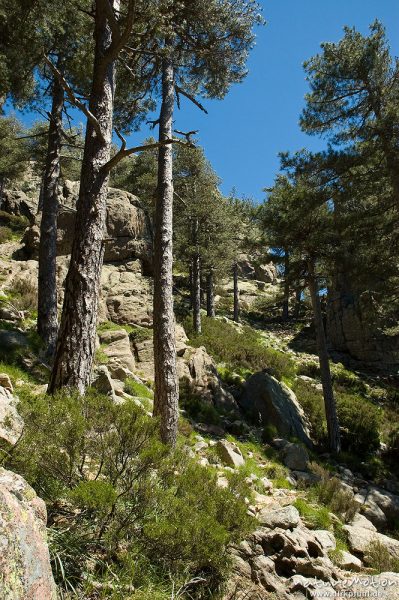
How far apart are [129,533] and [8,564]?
1475mm

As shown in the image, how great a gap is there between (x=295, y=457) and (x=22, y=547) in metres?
8.63

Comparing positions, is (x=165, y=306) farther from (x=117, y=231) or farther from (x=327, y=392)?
(x=117, y=231)

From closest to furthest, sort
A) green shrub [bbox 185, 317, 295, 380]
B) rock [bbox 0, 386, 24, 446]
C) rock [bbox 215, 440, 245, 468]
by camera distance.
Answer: rock [bbox 0, 386, 24, 446] < rock [bbox 215, 440, 245, 468] < green shrub [bbox 185, 317, 295, 380]

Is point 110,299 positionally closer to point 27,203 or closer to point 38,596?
point 38,596

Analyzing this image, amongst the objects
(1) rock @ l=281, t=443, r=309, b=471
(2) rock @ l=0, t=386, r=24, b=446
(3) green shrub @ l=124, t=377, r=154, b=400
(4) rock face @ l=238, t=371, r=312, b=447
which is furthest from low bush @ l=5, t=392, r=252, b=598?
(4) rock face @ l=238, t=371, r=312, b=447

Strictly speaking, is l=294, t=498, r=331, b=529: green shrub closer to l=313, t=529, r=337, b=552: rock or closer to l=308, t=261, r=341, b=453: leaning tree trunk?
l=313, t=529, r=337, b=552: rock

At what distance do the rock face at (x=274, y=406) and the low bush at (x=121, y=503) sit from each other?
847 centimetres

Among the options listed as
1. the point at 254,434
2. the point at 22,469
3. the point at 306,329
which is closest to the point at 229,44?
the point at 254,434

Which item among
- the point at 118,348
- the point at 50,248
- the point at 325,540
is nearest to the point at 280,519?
the point at 325,540

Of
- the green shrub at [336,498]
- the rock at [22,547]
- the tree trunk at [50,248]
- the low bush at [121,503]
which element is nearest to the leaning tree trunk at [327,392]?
the green shrub at [336,498]

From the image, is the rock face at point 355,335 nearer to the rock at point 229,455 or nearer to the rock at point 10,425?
the rock at point 229,455

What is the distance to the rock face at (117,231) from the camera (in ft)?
52.5

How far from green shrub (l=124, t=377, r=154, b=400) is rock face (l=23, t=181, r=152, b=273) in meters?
7.75

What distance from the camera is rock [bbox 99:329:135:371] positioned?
11047 millimetres
